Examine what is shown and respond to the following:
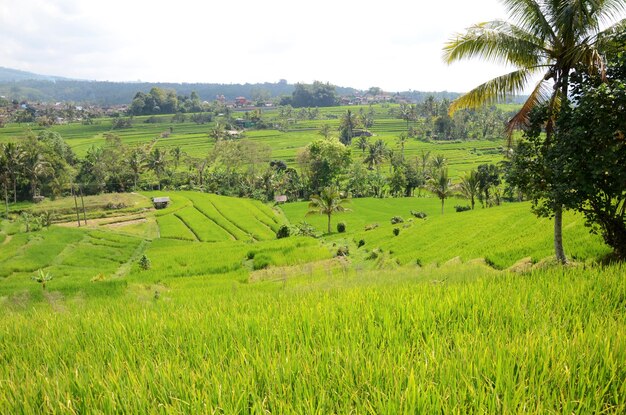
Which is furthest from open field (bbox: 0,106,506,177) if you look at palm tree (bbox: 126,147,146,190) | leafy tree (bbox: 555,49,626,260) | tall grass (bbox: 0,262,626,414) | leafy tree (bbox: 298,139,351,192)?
tall grass (bbox: 0,262,626,414)

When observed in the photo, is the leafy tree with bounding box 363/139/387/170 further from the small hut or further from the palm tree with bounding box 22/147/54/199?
the palm tree with bounding box 22/147/54/199

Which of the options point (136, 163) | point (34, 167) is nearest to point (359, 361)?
point (136, 163)

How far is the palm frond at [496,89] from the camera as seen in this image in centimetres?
1186

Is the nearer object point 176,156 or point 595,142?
point 595,142

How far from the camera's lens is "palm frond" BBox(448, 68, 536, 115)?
38.9 feet

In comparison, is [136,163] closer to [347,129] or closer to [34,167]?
[34,167]

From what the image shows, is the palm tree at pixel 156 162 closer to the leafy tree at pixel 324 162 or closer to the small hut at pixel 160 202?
the small hut at pixel 160 202

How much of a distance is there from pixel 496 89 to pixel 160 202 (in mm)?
56067

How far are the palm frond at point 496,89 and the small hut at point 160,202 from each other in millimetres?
54606

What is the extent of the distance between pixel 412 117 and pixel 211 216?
12353cm

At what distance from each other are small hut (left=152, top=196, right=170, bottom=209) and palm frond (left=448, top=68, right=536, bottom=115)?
54.6 metres

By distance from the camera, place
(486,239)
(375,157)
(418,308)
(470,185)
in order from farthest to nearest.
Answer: (375,157) → (470,185) → (486,239) → (418,308)

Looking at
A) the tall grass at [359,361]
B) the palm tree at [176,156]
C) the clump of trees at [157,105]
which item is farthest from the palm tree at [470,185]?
the clump of trees at [157,105]

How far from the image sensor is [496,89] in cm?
1227
